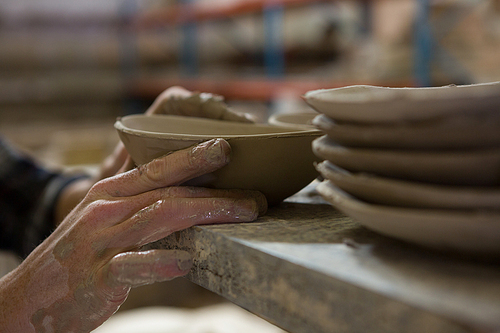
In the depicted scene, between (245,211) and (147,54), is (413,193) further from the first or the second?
(147,54)

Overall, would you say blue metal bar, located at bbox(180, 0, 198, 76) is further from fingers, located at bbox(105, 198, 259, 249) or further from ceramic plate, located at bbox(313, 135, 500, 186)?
ceramic plate, located at bbox(313, 135, 500, 186)

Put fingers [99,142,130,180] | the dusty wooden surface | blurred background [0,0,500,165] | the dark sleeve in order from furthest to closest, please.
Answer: blurred background [0,0,500,165], the dark sleeve, fingers [99,142,130,180], the dusty wooden surface

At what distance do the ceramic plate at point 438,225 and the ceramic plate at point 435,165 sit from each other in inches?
1.5

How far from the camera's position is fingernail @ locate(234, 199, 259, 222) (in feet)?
2.23

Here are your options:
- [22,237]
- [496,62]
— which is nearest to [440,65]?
[496,62]

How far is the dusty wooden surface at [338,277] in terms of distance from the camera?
0.40 metres

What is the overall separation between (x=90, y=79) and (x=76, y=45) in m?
0.54

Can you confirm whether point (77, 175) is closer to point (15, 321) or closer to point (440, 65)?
point (15, 321)

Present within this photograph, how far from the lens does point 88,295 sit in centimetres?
72

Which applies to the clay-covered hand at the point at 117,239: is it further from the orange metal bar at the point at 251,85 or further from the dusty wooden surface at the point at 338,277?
the orange metal bar at the point at 251,85

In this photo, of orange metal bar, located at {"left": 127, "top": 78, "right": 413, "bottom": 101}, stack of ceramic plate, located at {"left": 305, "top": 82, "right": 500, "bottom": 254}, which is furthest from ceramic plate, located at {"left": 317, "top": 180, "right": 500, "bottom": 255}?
orange metal bar, located at {"left": 127, "top": 78, "right": 413, "bottom": 101}

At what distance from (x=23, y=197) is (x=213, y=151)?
137cm

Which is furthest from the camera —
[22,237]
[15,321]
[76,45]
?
[76,45]

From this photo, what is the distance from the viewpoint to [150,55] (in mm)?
7176
